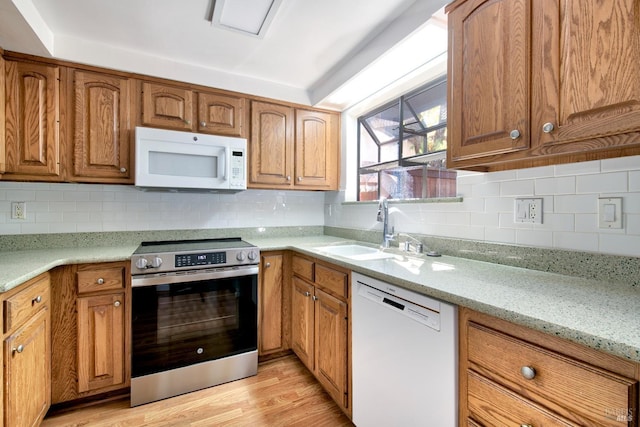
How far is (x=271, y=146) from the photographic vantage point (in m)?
2.47

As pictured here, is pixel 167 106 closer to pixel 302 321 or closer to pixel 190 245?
pixel 190 245

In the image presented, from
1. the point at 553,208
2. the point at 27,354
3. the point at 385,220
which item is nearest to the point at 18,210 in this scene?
the point at 27,354

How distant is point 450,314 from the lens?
3.17 feet

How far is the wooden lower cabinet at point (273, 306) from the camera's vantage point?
2.19 meters

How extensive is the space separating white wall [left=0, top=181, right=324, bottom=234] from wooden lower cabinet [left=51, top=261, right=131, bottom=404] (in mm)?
613

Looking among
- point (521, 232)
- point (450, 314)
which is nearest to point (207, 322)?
point (450, 314)

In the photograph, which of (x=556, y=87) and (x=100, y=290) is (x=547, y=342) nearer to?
(x=556, y=87)

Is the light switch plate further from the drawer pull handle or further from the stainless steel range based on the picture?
the stainless steel range

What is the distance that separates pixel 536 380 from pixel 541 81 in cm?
94

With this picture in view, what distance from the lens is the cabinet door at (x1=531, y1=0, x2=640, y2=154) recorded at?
0.80 metres

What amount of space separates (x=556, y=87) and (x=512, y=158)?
0.26 m

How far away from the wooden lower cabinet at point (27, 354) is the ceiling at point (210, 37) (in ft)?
4.54

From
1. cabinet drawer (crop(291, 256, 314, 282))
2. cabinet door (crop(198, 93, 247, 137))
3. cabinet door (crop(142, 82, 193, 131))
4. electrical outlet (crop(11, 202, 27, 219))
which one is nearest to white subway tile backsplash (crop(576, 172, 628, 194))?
cabinet drawer (crop(291, 256, 314, 282))

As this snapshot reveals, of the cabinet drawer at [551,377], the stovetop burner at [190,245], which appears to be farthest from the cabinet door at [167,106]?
the cabinet drawer at [551,377]
